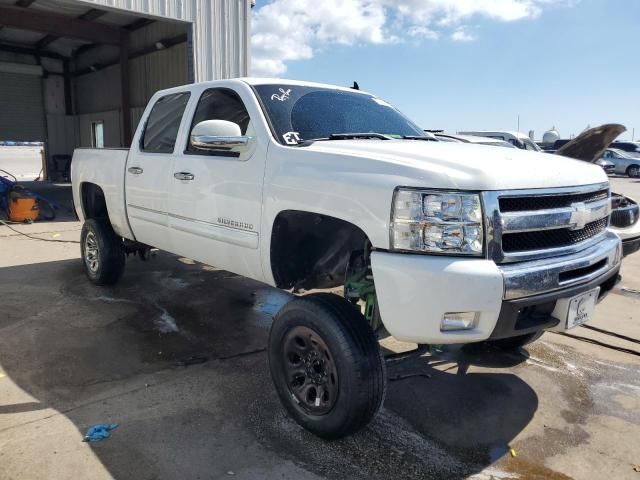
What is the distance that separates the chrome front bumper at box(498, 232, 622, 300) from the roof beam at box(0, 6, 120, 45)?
16942 millimetres

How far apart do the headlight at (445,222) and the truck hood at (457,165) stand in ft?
0.19

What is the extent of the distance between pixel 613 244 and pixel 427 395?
60.2 inches

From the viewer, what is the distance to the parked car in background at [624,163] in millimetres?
27297

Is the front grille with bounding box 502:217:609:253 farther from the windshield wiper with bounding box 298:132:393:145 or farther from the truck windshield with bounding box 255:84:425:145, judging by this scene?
the truck windshield with bounding box 255:84:425:145

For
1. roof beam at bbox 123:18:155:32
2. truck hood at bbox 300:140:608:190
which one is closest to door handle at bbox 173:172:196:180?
truck hood at bbox 300:140:608:190

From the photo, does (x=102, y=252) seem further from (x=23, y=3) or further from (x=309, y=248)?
(x=23, y=3)

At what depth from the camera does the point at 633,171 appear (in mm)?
27500

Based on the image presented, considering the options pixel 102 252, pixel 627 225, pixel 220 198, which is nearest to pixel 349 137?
pixel 220 198

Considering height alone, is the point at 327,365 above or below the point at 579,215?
below

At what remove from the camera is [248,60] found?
1253 cm

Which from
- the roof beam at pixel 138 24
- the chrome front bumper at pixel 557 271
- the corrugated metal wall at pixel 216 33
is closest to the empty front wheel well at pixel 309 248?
the chrome front bumper at pixel 557 271

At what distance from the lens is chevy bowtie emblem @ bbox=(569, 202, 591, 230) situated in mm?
2812

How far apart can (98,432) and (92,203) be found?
3692 mm

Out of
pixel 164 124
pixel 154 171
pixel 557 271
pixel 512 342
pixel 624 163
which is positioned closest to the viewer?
pixel 557 271
